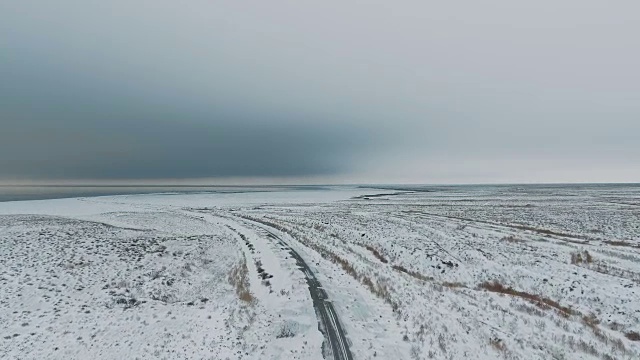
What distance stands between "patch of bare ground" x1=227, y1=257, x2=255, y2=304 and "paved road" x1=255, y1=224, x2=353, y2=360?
→ 2575mm

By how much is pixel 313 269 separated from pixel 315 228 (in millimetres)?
17018

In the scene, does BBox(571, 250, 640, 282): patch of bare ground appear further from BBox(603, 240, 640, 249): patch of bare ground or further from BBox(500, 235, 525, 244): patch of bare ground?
BBox(603, 240, 640, 249): patch of bare ground

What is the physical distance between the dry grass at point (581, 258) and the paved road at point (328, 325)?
1575cm

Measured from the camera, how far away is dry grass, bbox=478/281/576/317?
1362 centimetres

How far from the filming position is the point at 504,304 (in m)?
13.9

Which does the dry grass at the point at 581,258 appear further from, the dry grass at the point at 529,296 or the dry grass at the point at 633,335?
the dry grass at the point at 633,335

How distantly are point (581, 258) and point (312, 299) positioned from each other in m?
17.6

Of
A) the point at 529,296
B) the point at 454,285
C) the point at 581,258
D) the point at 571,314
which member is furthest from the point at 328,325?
the point at 581,258

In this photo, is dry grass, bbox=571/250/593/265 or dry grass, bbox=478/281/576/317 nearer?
dry grass, bbox=478/281/576/317

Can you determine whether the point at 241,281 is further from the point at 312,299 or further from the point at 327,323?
the point at 327,323

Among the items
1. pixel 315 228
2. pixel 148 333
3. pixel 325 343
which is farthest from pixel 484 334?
pixel 315 228

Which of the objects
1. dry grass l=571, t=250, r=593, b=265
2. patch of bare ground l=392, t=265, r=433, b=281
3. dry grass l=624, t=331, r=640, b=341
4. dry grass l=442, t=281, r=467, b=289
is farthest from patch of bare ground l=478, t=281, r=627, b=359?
dry grass l=571, t=250, r=593, b=265

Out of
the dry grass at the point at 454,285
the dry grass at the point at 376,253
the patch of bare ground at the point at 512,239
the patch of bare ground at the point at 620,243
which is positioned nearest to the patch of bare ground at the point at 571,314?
the dry grass at the point at 454,285

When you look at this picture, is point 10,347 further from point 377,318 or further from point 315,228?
point 315,228
